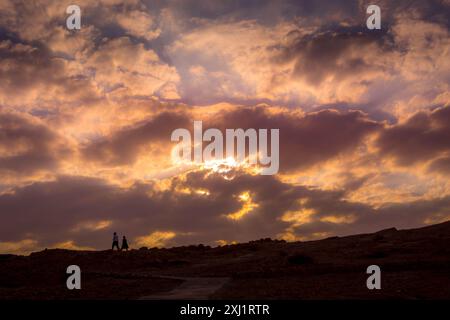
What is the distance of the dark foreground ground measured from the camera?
18.0 metres

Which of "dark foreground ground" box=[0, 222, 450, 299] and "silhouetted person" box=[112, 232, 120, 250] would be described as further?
"silhouetted person" box=[112, 232, 120, 250]

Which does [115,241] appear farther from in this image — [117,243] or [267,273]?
[267,273]

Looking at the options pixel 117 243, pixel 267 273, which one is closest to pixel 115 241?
pixel 117 243

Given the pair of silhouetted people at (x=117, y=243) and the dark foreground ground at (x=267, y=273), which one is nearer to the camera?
the dark foreground ground at (x=267, y=273)

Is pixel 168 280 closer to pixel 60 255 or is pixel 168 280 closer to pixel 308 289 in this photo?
pixel 308 289

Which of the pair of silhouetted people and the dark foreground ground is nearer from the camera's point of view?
the dark foreground ground

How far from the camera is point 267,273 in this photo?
25891 mm

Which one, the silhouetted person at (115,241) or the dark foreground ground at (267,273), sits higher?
the silhouetted person at (115,241)

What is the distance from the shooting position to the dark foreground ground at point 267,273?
1803cm

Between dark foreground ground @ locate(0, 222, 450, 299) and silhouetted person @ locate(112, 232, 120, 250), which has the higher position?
silhouetted person @ locate(112, 232, 120, 250)
